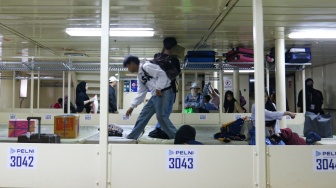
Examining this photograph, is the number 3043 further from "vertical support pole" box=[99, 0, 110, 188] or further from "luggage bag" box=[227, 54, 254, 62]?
"luggage bag" box=[227, 54, 254, 62]

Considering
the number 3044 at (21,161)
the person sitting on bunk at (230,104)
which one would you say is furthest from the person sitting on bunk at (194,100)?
the number 3044 at (21,161)

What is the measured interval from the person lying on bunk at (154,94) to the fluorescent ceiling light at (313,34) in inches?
96.9

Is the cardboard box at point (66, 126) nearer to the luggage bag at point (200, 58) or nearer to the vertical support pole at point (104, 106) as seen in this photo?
the vertical support pole at point (104, 106)

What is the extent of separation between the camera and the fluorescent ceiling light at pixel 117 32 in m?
3.90

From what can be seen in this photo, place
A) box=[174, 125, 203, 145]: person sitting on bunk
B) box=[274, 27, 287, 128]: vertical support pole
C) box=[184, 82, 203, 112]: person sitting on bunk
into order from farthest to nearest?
box=[184, 82, 203, 112]: person sitting on bunk
box=[274, 27, 287, 128]: vertical support pole
box=[174, 125, 203, 145]: person sitting on bunk

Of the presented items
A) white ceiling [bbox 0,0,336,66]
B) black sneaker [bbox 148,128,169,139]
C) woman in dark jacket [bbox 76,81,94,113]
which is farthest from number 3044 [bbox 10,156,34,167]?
woman in dark jacket [bbox 76,81,94,113]

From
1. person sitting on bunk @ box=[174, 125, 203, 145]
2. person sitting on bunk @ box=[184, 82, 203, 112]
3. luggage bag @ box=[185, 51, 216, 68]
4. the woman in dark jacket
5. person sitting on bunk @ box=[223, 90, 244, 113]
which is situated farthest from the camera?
person sitting on bunk @ box=[223, 90, 244, 113]

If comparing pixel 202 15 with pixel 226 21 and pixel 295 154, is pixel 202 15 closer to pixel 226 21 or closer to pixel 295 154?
pixel 226 21

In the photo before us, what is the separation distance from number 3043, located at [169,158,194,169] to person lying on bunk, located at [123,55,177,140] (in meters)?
1.10

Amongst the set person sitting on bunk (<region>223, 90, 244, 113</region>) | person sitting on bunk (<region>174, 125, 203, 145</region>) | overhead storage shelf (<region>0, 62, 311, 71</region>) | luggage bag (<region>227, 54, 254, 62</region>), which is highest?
luggage bag (<region>227, 54, 254, 62</region>)

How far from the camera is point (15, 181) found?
1801 millimetres

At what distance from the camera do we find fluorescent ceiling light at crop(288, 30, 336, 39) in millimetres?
4062

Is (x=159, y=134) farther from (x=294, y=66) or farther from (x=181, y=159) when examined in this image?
(x=294, y=66)

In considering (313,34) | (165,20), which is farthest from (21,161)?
(313,34)
